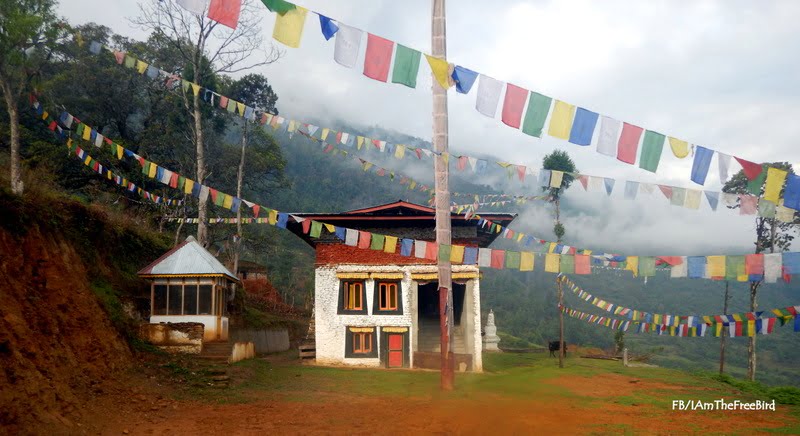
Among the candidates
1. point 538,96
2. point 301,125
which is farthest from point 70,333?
point 538,96

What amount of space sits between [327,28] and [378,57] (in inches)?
45.5

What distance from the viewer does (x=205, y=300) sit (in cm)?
2162

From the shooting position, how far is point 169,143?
127ft

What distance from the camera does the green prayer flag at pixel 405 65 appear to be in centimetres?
1165

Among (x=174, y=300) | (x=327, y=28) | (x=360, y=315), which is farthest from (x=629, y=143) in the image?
(x=174, y=300)

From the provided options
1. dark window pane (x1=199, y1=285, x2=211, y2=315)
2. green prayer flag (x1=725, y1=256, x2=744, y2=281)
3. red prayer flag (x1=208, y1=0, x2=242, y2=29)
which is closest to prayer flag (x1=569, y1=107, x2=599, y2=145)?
green prayer flag (x1=725, y1=256, x2=744, y2=281)

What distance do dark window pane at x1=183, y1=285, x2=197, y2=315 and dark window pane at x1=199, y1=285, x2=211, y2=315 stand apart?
22 centimetres

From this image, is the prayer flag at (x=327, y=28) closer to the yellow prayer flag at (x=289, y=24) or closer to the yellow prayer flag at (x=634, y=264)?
the yellow prayer flag at (x=289, y=24)

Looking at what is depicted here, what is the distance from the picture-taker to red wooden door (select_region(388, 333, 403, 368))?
23594 mm

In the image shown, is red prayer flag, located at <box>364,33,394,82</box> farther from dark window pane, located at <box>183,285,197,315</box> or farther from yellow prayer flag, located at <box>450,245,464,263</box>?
dark window pane, located at <box>183,285,197,315</box>

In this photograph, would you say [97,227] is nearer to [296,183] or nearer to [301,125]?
[301,125]

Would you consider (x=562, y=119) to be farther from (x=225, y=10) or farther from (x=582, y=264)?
(x=225, y=10)

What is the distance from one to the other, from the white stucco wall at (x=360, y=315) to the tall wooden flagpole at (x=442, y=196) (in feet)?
19.8

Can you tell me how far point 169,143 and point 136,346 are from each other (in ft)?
80.5
